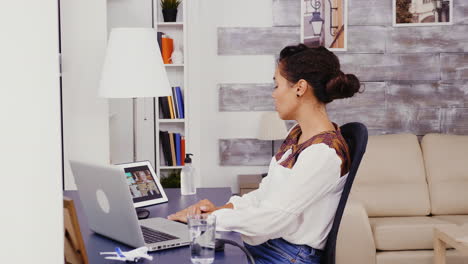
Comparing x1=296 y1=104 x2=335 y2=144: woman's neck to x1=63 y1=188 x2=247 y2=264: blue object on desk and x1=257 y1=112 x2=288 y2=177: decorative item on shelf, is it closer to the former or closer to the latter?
x1=63 y1=188 x2=247 y2=264: blue object on desk

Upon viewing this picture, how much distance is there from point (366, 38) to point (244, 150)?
3.95ft

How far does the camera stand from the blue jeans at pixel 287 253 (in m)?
2.00

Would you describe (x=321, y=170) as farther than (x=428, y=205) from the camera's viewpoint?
No

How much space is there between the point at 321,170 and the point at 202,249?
1.52ft

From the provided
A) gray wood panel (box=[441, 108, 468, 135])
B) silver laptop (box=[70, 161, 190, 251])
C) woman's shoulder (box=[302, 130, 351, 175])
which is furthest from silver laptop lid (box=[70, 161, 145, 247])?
gray wood panel (box=[441, 108, 468, 135])

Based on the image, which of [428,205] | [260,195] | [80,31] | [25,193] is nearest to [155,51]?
[80,31]

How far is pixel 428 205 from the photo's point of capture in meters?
4.36

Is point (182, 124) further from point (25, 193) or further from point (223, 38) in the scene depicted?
point (25, 193)

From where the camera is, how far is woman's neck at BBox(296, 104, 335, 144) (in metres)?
2.12

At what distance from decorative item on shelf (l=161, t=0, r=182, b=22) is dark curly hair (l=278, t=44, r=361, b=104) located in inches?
111

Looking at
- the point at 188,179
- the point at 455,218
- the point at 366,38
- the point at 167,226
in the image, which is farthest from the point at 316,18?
the point at 167,226

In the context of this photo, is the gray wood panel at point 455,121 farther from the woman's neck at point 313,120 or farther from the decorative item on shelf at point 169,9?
the woman's neck at point 313,120

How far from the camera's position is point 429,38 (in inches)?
194

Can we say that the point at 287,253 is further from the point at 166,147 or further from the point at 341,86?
the point at 166,147
